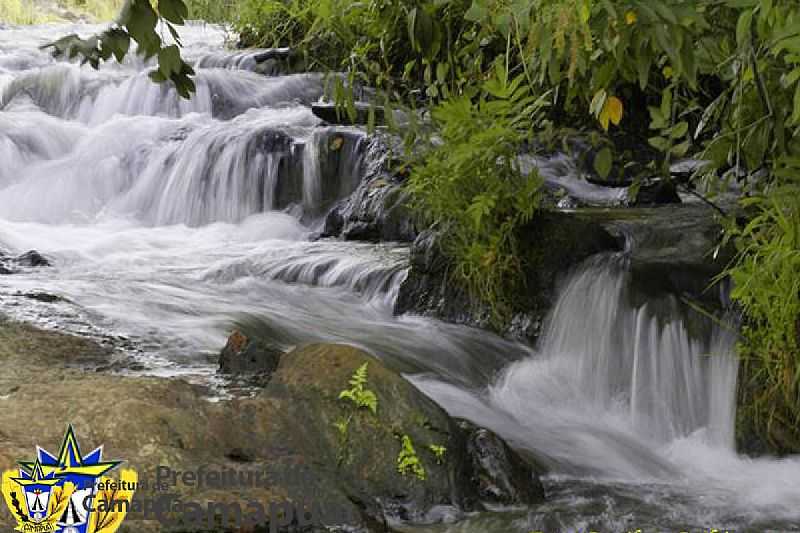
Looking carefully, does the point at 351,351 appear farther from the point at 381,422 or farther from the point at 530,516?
the point at 530,516

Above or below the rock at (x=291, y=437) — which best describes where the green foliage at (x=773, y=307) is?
above

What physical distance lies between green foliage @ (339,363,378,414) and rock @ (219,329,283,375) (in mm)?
702

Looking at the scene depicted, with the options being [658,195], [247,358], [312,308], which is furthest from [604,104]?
[658,195]

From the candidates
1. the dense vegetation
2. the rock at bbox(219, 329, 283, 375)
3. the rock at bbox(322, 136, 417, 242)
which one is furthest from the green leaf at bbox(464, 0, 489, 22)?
the rock at bbox(322, 136, 417, 242)

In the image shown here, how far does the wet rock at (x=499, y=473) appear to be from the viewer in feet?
11.0

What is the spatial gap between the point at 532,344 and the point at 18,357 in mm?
2339

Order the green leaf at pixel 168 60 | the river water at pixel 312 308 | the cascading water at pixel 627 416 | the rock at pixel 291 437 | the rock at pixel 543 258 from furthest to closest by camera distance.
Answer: the rock at pixel 543 258 → the river water at pixel 312 308 → the cascading water at pixel 627 416 → the rock at pixel 291 437 → the green leaf at pixel 168 60

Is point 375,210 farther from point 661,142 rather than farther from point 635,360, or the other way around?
point 661,142

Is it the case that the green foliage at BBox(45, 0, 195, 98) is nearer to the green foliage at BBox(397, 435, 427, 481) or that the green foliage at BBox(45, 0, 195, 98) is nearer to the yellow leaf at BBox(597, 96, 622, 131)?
the yellow leaf at BBox(597, 96, 622, 131)

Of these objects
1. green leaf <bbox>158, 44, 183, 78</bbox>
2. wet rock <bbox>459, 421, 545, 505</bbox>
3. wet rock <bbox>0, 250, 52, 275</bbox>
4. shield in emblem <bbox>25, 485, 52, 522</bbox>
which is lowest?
wet rock <bbox>459, 421, 545, 505</bbox>

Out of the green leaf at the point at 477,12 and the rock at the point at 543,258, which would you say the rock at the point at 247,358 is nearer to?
the rock at the point at 543,258

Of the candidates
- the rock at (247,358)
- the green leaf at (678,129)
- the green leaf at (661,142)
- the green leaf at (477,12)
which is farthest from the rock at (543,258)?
the green leaf at (477,12)

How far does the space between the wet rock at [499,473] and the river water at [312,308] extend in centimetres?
7

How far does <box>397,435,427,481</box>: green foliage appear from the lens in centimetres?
321
